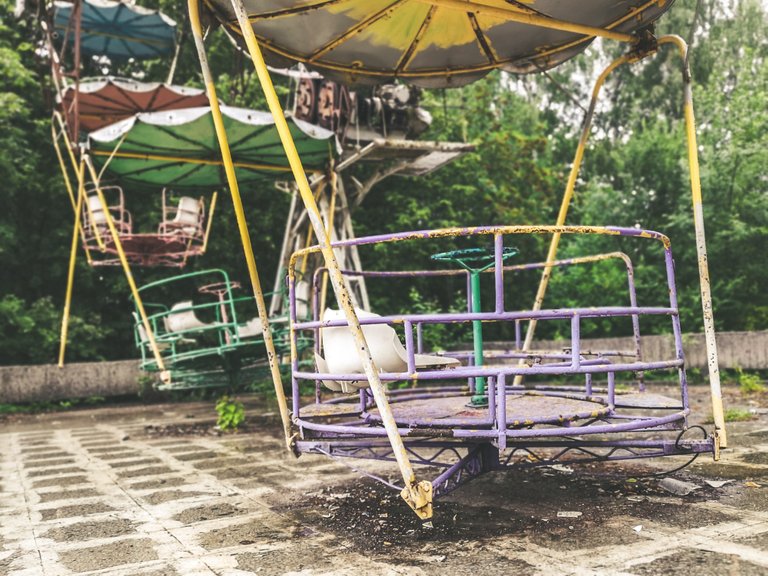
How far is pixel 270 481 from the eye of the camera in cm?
477

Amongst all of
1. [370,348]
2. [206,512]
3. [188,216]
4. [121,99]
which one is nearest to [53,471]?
[206,512]

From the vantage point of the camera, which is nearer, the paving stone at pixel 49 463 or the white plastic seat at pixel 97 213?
the paving stone at pixel 49 463

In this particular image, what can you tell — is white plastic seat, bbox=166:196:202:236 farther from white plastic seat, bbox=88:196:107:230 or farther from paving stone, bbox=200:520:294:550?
paving stone, bbox=200:520:294:550

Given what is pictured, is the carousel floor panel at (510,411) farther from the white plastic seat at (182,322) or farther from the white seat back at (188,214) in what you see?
the white seat back at (188,214)

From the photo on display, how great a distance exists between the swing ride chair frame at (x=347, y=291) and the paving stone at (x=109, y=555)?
2.93 feet

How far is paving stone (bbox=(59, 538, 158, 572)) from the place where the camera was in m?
3.04

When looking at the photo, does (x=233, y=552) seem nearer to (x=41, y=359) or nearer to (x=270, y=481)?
(x=270, y=481)

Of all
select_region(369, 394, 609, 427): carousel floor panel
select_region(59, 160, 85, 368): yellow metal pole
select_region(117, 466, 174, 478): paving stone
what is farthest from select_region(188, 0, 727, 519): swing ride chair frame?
select_region(59, 160, 85, 368): yellow metal pole

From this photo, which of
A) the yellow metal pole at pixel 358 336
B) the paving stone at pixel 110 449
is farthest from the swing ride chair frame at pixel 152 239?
the yellow metal pole at pixel 358 336

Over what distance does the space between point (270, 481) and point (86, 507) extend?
1.20 m

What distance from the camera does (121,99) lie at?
397 inches

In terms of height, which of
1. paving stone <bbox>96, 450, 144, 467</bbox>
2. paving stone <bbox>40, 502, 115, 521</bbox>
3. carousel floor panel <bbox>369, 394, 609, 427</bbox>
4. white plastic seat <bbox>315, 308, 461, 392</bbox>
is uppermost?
white plastic seat <bbox>315, 308, 461, 392</bbox>

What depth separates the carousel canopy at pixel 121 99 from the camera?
9430 mm

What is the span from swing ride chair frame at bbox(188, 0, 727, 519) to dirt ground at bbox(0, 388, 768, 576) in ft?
0.90
